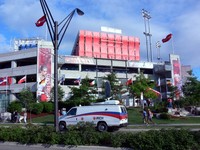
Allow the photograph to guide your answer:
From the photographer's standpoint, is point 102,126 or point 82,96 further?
point 82,96

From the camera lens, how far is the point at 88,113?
2266 centimetres

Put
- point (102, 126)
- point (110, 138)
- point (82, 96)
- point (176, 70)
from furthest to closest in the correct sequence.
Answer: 1. point (176, 70)
2. point (82, 96)
3. point (102, 126)
4. point (110, 138)

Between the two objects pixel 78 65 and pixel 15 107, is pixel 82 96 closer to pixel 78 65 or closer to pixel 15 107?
pixel 15 107

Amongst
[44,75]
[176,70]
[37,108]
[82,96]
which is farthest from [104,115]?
[176,70]

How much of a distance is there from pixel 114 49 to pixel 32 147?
267ft

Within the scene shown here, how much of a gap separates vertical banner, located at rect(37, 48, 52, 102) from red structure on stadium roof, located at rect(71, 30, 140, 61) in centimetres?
2289

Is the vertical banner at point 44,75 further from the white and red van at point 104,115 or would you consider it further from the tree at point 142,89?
the white and red van at point 104,115

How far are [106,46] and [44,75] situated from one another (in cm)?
3246

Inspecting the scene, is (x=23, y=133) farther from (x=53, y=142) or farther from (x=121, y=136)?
(x=121, y=136)

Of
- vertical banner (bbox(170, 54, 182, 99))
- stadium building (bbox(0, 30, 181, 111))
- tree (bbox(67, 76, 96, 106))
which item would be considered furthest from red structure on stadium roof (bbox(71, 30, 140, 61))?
tree (bbox(67, 76, 96, 106))

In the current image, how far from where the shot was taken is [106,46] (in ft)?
295

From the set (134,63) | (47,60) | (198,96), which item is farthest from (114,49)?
(198,96)

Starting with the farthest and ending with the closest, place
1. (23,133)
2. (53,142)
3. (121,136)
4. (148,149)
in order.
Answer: (23,133), (53,142), (121,136), (148,149)

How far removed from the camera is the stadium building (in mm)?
62500
